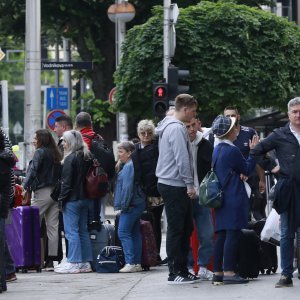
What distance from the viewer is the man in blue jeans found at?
14.1m

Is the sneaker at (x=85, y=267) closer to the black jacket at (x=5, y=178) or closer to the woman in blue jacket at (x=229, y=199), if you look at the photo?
the black jacket at (x=5, y=178)

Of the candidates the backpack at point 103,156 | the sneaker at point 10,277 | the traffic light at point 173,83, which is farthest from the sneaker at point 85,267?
the traffic light at point 173,83

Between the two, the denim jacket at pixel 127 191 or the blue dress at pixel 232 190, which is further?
the denim jacket at pixel 127 191

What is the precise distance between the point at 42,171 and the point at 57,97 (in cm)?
2324

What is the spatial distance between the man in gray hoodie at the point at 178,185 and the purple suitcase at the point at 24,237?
3.58 meters

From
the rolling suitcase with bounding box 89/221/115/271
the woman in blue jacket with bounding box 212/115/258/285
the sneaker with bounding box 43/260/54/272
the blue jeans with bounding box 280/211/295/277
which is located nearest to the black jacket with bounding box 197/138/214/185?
the woman in blue jacket with bounding box 212/115/258/285

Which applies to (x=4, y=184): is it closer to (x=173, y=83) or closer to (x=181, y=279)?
(x=181, y=279)

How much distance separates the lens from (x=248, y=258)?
13.9 meters

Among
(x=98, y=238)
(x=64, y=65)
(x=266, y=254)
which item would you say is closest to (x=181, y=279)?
(x=266, y=254)

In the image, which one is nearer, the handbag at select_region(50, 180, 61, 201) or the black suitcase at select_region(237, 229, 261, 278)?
the black suitcase at select_region(237, 229, 261, 278)

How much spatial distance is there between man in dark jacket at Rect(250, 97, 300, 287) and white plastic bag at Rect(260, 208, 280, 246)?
986 mm

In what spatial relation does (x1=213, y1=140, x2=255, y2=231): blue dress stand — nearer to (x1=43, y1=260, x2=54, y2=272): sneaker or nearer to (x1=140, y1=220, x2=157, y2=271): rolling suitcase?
(x1=140, y1=220, x2=157, y2=271): rolling suitcase

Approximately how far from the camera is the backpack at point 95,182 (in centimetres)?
1641

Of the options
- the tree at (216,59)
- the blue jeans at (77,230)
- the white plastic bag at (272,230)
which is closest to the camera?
the white plastic bag at (272,230)
